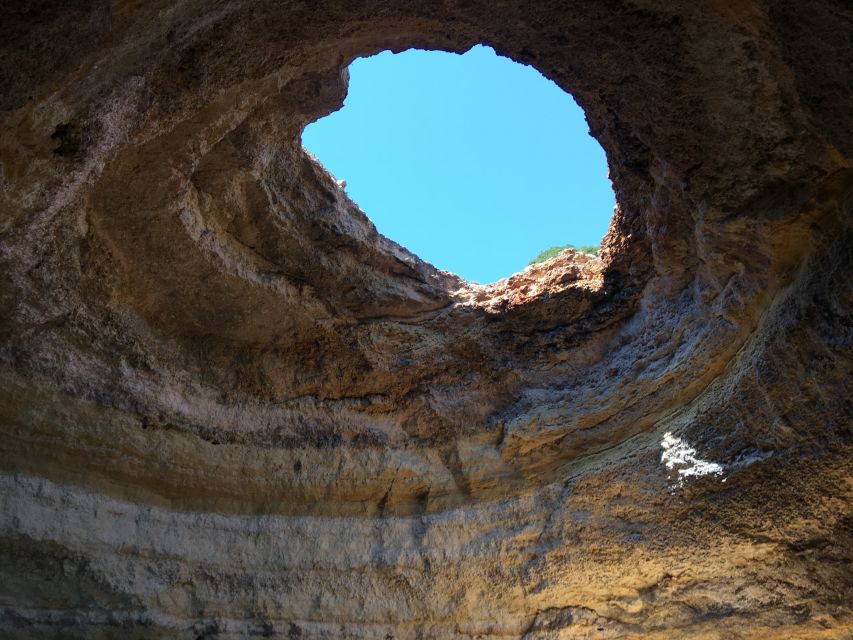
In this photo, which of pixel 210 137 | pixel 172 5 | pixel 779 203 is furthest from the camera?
pixel 210 137

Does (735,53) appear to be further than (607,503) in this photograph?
No

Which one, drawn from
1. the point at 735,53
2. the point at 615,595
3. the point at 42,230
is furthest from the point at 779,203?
the point at 42,230

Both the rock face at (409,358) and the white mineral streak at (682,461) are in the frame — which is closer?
the rock face at (409,358)

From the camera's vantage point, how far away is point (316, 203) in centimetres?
529

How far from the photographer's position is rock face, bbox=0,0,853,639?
3719 mm

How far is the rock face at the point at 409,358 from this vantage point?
3.72m

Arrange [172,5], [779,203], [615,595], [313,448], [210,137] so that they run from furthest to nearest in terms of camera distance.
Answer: [313,448] < [615,595] < [210,137] < [779,203] < [172,5]

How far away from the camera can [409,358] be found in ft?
18.1

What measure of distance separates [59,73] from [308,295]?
2.48 metres

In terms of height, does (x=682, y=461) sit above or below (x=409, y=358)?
below

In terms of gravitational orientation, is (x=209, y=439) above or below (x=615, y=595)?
above

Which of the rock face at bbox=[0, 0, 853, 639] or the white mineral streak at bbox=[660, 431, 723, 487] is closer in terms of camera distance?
the rock face at bbox=[0, 0, 853, 639]

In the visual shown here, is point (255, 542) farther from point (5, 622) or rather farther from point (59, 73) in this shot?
point (59, 73)

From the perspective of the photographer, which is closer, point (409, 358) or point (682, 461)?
point (682, 461)
